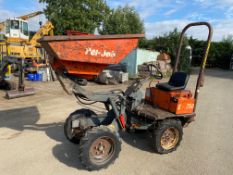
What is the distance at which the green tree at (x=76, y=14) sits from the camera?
2625 centimetres

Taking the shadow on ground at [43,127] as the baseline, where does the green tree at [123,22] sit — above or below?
above

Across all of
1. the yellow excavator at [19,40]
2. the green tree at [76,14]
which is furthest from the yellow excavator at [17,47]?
the green tree at [76,14]

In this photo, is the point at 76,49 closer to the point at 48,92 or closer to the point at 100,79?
the point at 48,92

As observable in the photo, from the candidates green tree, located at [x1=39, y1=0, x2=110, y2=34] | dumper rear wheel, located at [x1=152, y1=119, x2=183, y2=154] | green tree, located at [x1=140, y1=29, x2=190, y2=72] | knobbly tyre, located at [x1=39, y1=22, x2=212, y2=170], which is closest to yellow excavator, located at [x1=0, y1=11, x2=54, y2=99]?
knobbly tyre, located at [x1=39, y1=22, x2=212, y2=170]

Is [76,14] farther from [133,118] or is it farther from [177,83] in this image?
[133,118]

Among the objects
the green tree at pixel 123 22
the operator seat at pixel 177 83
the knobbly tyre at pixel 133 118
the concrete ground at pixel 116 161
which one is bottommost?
the concrete ground at pixel 116 161

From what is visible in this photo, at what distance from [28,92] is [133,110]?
511 centimetres

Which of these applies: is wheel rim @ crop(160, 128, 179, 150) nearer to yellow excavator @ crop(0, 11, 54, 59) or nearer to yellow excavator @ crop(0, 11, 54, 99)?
yellow excavator @ crop(0, 11, 54, 99)

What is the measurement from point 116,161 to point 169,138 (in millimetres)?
993

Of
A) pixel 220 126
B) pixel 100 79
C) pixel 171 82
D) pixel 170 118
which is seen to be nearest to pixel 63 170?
pixel 170 118

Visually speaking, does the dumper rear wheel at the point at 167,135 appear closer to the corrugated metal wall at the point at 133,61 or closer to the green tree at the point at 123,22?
the corrugated metal wall at the point at 133,61

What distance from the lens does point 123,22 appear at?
3108 cm

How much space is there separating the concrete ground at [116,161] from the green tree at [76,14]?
2149 cm

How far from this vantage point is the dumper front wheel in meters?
3.10
